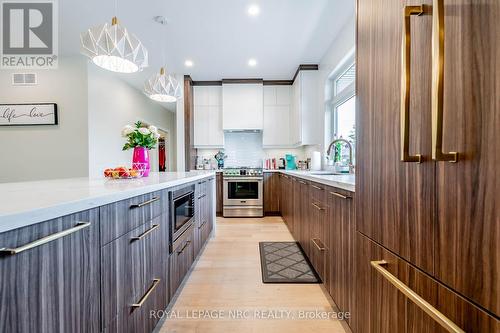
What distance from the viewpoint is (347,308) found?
51.3 inches

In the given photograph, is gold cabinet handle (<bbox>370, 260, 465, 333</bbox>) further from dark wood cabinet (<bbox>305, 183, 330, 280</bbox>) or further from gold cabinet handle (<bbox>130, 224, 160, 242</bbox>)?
gold cabinet handle (<bbox>130, 224, 160, 242</bbox>)

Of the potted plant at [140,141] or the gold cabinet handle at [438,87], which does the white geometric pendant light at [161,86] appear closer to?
the potted plant at [140,141]

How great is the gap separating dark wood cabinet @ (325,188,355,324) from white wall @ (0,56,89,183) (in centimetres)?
393

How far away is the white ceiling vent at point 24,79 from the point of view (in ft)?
12.4

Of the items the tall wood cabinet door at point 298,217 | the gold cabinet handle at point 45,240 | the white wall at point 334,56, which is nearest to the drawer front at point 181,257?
the gold cabinet handle at point 45,240

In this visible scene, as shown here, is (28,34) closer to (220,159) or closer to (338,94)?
(220,159)

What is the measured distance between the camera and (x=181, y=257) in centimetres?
174

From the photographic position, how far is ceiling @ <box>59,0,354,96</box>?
255 cm

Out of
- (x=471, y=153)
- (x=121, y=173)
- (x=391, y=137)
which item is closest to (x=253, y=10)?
(x=121, y=173)

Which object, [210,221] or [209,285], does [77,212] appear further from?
[210,221]

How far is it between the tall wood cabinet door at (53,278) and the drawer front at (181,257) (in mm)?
758

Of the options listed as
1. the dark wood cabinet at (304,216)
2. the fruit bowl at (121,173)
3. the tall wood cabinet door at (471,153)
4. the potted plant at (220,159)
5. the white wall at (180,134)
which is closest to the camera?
the tall wood cabinet door at (471,153)

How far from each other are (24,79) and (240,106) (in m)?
3.57

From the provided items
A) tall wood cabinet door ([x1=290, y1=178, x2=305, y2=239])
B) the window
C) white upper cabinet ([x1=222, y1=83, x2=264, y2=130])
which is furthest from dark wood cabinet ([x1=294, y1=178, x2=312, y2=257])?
white upper cabinet ([x1=222, y1=83, x2=264, y2=130])
